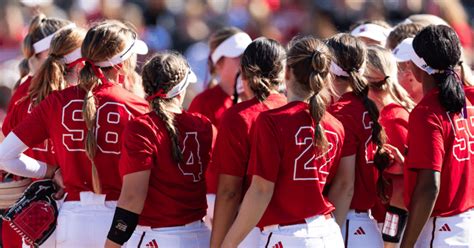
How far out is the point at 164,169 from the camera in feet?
17.6

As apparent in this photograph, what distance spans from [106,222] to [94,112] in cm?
62

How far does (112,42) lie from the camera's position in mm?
5707

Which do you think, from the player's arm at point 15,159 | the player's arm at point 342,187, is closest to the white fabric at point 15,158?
the player's arm at point 15,159

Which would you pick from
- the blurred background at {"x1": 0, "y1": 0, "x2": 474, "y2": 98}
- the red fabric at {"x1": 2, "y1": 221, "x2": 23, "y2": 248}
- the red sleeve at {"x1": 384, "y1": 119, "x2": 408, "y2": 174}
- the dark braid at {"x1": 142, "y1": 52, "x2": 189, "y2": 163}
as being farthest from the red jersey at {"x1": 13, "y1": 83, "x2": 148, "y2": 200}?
the blurred background at {"x1": 0, "y1": 0, "x2": 474, "y2": 98}

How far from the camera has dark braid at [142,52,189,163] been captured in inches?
210

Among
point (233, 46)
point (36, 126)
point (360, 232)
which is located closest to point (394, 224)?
point (360, 232)

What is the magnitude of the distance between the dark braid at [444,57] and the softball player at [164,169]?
126cm

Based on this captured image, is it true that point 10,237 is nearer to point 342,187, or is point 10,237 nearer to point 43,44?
point 43,44

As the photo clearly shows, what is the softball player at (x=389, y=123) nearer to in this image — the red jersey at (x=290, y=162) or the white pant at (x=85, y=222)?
the red jersey at (x=290, y=162)

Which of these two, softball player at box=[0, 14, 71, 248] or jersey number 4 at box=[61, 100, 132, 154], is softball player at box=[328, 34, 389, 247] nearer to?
jersey number 4 at box=[61, 100, 132, 154]

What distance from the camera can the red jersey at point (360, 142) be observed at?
18.4ft

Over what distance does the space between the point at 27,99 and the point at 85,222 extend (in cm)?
117

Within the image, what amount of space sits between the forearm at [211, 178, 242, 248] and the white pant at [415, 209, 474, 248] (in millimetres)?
1017

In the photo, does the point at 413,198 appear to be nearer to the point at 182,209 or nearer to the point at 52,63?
the point at 182,209
